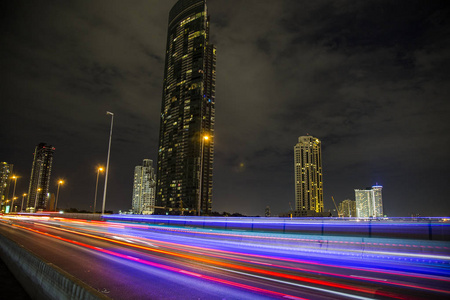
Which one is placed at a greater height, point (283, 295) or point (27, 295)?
point (283, 295)

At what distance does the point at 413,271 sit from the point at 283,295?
673cm

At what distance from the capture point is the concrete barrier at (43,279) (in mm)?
4781

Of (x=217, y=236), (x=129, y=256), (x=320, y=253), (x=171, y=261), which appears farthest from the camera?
(x=217, y=236)

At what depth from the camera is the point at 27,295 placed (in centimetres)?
824

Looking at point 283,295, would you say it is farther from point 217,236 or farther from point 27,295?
point 217,236

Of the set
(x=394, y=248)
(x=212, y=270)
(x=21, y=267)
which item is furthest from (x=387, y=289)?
(x=21, y=267)

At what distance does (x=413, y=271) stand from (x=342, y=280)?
12.5 ft

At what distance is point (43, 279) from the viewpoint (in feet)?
21.9

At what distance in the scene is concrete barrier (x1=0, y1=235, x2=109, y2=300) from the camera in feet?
15.7

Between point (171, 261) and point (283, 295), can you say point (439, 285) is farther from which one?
point (171, 261)

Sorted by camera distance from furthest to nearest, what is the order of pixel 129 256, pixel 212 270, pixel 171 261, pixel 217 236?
pixel 217 236 → pixel 129 256 → pixel 171 261 → pixel 212 270

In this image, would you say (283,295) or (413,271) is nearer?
(283,295)

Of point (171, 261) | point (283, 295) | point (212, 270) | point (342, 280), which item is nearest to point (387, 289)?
point (342, 280)

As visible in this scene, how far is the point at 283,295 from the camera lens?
7.28m
